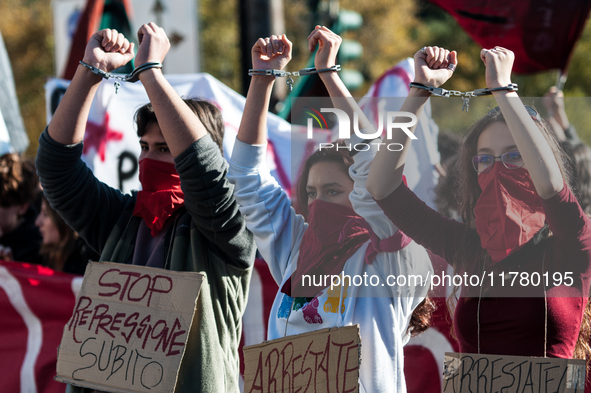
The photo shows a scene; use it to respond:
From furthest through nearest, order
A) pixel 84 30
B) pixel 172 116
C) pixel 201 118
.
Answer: pixel 84 30, pixel 201 118, pixel 172 116

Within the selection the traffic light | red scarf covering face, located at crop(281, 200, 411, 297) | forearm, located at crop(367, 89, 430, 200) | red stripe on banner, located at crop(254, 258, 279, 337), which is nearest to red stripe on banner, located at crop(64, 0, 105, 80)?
the traffic light

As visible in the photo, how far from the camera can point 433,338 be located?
2.66m

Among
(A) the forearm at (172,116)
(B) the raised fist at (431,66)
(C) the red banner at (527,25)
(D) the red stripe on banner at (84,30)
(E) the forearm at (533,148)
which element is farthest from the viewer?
(D) the red stripe on banner at (84,30)

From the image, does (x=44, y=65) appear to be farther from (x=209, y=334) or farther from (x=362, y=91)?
(x=209, y=334)

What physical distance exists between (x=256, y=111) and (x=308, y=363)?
73 centimetres

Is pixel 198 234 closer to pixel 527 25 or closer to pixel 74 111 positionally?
pixel 74 111

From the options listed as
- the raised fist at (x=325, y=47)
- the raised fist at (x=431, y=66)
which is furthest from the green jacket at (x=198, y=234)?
the raised fist at (x=431, y=66)

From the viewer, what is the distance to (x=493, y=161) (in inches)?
68.4

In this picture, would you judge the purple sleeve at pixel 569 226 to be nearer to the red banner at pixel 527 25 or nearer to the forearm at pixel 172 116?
the forearm at pixel 172 116

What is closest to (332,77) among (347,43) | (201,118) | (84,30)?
(201,118)

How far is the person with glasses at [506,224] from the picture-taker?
5.39ft

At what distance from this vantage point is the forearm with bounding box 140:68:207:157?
1.83m

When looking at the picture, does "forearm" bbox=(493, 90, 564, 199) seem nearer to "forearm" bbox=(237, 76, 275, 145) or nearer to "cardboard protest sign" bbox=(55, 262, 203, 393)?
"forearm" bbox=(237, 76, 275, 145)

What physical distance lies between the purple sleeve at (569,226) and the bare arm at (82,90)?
4.32 feet
